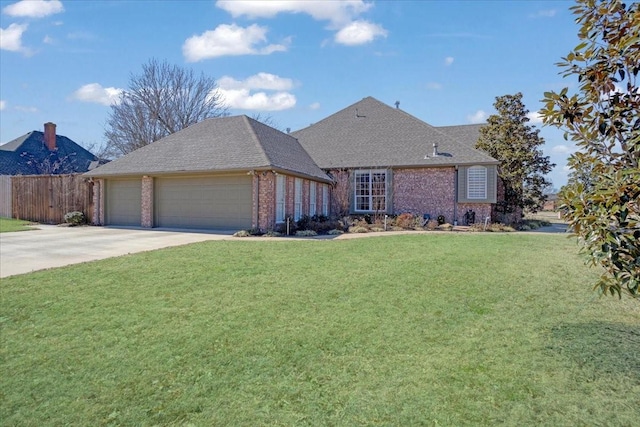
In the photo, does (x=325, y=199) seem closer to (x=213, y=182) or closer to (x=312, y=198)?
(x=312, y=198)

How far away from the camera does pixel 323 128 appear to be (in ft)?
81.0

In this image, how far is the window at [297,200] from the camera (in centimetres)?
1709

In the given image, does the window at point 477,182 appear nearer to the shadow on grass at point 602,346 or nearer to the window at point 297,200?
the window at point 297,200

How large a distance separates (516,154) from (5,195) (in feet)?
92.5

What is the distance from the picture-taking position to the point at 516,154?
1898cm

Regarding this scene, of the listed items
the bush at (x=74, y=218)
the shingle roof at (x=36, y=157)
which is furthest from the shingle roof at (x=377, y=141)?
the shingle roof at (x=36, y=157)

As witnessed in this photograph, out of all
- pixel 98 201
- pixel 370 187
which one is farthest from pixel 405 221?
pixel 98 201

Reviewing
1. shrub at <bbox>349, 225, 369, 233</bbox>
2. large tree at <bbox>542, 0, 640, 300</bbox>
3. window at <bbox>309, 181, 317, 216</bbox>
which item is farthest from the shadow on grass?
window at <bbox>309, 181, 317, 216</bbox>

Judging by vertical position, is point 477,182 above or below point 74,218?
above

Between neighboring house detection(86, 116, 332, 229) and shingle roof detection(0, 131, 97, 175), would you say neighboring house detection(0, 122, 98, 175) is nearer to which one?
shingle roof detection(0, 131, 97, 175)

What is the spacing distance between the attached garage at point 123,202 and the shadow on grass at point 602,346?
57.8 feet

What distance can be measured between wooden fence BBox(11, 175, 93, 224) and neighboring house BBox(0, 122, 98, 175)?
9.65m

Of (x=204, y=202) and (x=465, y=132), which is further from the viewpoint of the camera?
(x=465, y=132)

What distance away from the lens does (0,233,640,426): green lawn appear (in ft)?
10.4
